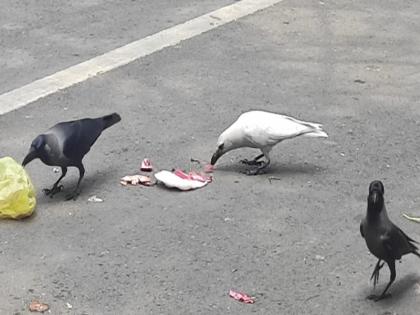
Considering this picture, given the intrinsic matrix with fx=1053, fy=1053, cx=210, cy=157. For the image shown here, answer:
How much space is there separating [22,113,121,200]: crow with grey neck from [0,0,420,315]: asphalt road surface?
0.17 m

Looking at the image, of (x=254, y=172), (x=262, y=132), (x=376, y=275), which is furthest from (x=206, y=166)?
(x=376, y=275)

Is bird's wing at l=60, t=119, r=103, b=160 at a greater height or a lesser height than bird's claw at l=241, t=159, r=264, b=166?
greater

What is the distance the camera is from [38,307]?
174 inches

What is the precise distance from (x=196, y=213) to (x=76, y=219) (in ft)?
1.96

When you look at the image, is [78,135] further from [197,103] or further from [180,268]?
[197,103]

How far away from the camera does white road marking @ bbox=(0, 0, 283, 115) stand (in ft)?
22.2

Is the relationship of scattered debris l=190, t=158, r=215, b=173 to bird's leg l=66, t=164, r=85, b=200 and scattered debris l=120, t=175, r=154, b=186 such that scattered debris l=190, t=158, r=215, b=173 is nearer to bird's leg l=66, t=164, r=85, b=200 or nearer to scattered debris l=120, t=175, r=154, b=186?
scattered debris l=120, t=175, r=154, b=186

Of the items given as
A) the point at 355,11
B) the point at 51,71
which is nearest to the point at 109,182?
the point at 51,71

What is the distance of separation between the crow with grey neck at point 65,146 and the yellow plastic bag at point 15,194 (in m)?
0.12

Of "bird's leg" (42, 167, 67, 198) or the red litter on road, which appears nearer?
the red litter on road

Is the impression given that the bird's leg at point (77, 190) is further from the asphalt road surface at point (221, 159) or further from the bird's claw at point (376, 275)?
the bird's claw at point (376, 275)

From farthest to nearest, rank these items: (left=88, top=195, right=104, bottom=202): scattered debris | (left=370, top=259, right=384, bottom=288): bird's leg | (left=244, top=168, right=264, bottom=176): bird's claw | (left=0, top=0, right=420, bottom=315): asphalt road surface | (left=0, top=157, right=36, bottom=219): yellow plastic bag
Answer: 1. (left=244, top=168, right=264, bottom=176): bird's claw
2. (left=88, top=195, right=104, bottom=202): scattered debris
3. (left=0, top=157, right=36, bottom=219): yellow plastic bag
4. (left=0, top=0, right=420, bottom=315): asphalt road surface
5. (left=370, top=259, right=384, bottom=288): bird's leg

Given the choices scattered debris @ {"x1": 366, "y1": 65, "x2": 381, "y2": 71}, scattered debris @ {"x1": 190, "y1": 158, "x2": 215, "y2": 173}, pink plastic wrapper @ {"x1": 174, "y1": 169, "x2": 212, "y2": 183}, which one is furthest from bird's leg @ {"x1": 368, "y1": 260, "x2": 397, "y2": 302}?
scattered debris @ {"x1": 366, "y1": 65, "x2": 381, "y2": 71}

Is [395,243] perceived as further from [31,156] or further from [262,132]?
[31,156]
